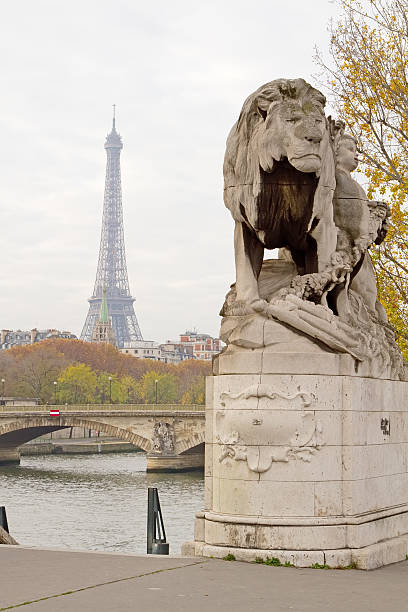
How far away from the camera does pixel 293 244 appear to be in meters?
8.44

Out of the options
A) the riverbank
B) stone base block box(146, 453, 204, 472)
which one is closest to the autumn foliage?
the riverbank

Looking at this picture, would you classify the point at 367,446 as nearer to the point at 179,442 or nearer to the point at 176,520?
the point at 176,520

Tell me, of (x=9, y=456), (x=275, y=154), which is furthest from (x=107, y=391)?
(x=275, y=154)

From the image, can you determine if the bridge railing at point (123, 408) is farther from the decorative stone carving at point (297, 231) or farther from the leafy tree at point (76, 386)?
the decorative stone carving at point (297, 231)

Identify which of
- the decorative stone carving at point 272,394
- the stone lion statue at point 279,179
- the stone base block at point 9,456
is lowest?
the stone base block at point 9,456

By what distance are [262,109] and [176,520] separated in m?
25.3

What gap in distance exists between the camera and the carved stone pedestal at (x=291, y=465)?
7.26 metres

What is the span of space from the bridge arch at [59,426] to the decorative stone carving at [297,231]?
50699mm

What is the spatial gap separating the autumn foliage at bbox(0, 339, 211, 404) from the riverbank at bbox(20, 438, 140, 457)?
23.6 feet

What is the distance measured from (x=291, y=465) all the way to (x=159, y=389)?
313 feet

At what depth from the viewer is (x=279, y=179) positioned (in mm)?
7941

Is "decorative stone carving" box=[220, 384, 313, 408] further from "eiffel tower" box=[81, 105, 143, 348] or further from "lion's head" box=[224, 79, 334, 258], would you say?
"eiffel tower" box=[81, 105, 143, 348]

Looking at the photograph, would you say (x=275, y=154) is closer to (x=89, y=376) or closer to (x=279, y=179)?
(x=279, y=179)

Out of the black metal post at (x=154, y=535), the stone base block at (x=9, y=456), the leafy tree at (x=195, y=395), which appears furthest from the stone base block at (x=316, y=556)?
the leafy tree at (x=195, y=395)
